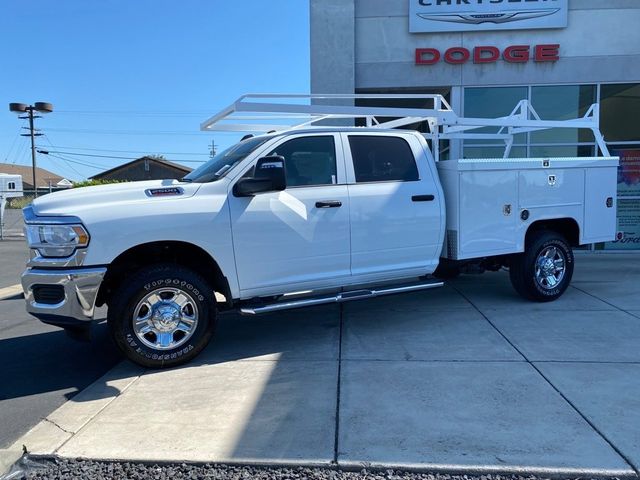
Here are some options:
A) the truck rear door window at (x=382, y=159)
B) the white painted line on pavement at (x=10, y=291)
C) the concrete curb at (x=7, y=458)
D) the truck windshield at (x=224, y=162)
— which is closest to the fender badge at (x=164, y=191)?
the truck windshield at (x=224, y=162)

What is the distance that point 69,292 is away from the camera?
4.41 meters

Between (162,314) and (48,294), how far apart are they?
943 millimetres

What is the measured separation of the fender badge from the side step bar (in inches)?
49.1

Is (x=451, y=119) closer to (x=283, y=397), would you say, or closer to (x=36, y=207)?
(x=283, y=397)

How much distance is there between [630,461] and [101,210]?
13.9 feet

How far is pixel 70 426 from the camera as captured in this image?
380 cm

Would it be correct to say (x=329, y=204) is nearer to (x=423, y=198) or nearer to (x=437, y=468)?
(x=423, y=198)

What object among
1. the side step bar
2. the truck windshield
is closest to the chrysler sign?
the truck windshield

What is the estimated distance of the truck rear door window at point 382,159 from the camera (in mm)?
5719

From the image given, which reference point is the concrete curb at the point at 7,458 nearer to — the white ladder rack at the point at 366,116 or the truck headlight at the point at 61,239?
the truck headlight at the point at 61,239

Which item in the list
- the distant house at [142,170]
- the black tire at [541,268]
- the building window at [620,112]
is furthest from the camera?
the distant house at [142,170]

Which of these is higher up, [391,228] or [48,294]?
[391,228]

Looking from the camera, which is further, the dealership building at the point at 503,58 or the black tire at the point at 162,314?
the dealership building at the point at 503,58

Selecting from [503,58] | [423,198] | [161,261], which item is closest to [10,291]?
[161,261]
